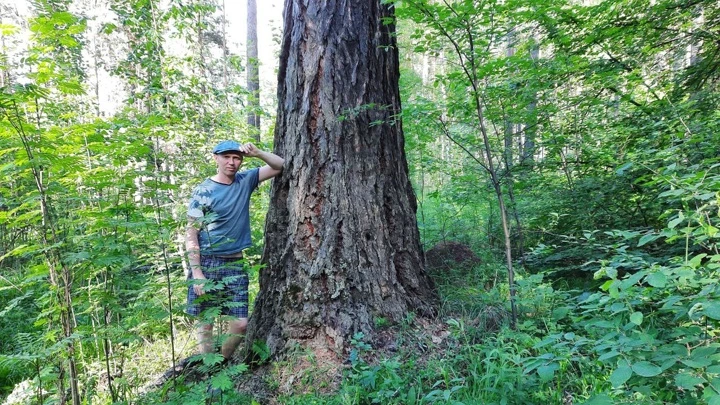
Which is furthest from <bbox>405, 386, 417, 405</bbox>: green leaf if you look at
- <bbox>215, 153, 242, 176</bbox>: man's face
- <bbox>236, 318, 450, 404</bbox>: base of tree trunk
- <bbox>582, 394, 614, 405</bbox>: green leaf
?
<bbox>215, 153, 242, 176</bbox>: man's face

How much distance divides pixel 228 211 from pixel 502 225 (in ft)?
7.79

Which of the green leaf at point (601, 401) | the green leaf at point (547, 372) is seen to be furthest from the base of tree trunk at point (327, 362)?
the green leaf at point (601, 401)

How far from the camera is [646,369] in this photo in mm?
1097

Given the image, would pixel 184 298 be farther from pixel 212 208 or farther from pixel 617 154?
pixel 617 154

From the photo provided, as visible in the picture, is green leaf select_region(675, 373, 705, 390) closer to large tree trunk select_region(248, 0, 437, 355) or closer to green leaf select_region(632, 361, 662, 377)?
green leaf select_region(632, 361, 662, 377)

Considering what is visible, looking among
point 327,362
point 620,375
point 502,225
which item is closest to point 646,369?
point 620,375

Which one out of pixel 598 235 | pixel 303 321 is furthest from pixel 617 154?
pixel 303 321

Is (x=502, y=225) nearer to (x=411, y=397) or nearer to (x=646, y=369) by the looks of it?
(x=411, y=397)

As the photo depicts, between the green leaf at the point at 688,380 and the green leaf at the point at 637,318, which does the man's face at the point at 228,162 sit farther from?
the green leaf at the point at 688,380

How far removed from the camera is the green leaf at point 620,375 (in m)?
1.08

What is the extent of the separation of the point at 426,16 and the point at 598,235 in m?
3.04

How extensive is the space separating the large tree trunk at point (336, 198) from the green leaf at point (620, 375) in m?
1.65

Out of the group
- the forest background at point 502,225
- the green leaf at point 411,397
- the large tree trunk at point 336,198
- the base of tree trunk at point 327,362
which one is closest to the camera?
the forest background at point 502,225

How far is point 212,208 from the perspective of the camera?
105 inches
